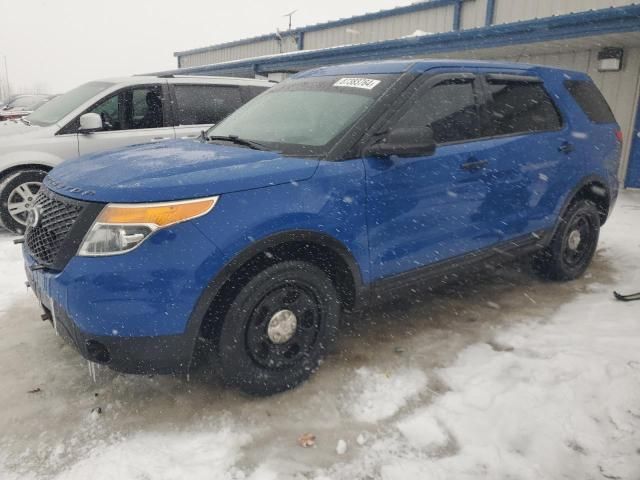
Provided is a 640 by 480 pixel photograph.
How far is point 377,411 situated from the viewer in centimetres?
273

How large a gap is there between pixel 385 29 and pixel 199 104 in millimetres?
8818

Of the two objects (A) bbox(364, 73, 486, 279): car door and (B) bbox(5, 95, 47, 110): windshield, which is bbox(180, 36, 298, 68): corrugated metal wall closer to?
(B) bbox(5, 95, 47, 110): windshield

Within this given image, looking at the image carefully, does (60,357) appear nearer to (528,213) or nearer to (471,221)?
(471,221)

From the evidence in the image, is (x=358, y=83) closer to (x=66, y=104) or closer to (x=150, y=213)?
(x=150, y=213)

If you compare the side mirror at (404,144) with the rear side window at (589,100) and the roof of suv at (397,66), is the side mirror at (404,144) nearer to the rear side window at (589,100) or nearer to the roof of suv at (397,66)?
the roof of suv at (397,66)

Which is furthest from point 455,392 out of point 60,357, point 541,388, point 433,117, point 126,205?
point 60,357

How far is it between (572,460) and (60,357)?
3058 mm

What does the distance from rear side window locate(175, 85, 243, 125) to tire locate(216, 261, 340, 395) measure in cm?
438

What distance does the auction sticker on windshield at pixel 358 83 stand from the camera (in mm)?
3239

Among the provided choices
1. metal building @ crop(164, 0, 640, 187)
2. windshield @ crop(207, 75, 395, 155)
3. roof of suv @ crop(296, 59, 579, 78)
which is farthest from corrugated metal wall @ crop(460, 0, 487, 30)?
windshield @ crop(207, 75, 395, 155)

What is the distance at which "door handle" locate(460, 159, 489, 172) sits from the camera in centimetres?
340

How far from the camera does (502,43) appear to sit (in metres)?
8.42

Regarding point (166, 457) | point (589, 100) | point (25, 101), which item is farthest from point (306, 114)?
point (25, 101)

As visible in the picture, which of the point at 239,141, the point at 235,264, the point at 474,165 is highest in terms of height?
the point at 239,141
